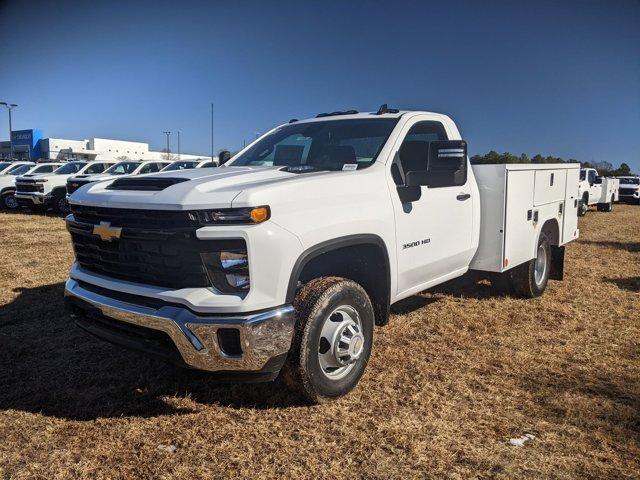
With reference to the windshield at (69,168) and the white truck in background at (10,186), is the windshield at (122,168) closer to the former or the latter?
the windshield at (69,168)

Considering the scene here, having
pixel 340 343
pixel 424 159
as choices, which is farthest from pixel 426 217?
pixel 340 343

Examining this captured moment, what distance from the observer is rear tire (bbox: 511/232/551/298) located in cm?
580

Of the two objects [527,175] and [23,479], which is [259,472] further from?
[527,175]

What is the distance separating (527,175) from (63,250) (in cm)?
797

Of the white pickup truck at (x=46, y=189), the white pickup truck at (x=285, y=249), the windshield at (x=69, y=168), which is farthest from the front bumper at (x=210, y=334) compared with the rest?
the windshield at (x=69, y=168)

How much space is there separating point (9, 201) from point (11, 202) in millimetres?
77

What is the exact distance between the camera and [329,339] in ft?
10.7

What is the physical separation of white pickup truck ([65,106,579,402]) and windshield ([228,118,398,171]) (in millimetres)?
15

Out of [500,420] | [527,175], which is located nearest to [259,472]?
[500,420]

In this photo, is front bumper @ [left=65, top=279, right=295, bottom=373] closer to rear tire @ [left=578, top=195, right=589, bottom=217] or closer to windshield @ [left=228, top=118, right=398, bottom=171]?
windshield @ [left=228, top=118, right=398, bottom=171]

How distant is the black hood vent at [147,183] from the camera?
3.09 metres

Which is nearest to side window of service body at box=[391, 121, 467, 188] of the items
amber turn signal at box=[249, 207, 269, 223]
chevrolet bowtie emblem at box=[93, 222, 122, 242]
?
amber turn signal at box=[249, 207, 269, 223]

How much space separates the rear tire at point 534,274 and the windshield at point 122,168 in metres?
14.4

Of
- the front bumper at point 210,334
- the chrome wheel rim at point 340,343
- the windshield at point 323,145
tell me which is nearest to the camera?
the front bumper at point 210,334
